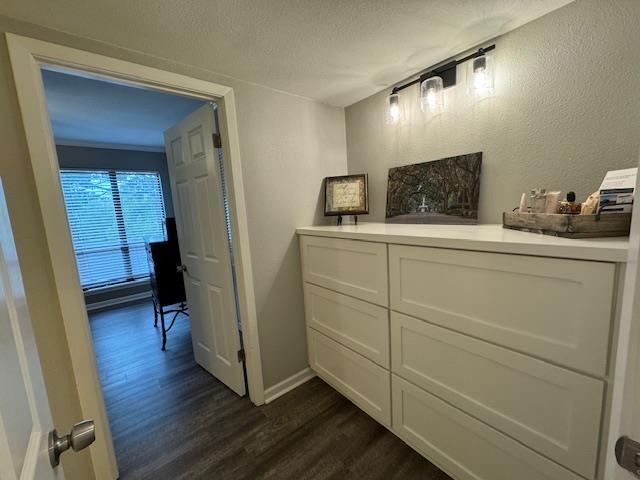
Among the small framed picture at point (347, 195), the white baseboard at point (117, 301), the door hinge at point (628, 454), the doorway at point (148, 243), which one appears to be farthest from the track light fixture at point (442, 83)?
the white baseboard at point (117, 301)

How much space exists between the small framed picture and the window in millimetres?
3444

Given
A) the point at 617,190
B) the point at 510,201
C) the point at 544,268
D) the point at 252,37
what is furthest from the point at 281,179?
the point at 617,190

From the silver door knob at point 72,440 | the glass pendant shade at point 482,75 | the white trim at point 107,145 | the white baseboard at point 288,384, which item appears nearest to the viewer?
the silver door knob at point 72,440

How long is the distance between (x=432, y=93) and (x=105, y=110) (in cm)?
292

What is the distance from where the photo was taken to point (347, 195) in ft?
6.48

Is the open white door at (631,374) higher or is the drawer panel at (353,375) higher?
the open white door at (631,374)

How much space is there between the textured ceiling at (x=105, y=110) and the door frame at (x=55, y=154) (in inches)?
28.8

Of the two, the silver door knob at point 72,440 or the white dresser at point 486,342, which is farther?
the white dresser at point 486,342

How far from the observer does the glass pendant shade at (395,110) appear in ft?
Answer: 5.63

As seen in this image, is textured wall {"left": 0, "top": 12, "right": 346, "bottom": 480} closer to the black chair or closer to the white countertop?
the white countertop

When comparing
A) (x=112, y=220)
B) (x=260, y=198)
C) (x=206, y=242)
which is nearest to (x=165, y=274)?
(x=206, y=242)

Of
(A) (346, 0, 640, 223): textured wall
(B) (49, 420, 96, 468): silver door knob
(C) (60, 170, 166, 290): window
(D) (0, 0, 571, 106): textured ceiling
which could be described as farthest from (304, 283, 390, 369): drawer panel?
(C) (60, 170, 166, 290): window

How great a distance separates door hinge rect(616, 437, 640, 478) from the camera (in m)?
0.44

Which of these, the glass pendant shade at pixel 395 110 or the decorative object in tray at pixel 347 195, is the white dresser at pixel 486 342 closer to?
the decorative object in tray at pixel 347 195
